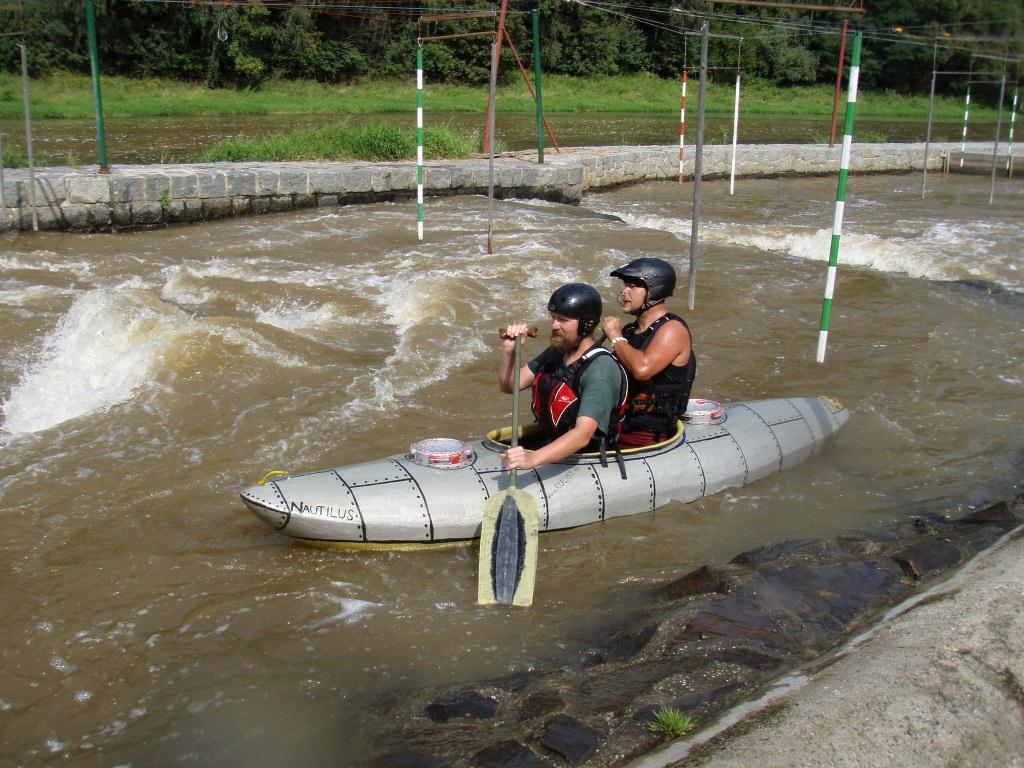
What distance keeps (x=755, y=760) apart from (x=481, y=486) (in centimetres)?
227

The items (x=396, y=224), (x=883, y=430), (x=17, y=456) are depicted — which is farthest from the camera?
(x=396, y=224)

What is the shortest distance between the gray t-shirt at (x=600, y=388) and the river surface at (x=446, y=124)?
9611 millimetres

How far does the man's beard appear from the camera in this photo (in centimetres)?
428

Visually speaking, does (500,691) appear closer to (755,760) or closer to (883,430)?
(755,760)

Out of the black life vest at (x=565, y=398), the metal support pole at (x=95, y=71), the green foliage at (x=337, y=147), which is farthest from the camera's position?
the green foliage at (x=337, y=147)

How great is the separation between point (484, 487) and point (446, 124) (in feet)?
61.5

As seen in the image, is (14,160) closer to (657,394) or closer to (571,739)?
(657,394)

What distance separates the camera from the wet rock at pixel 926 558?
3.77m

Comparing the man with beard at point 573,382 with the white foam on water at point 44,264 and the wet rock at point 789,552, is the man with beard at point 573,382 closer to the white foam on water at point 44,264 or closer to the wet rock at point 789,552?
the wet rock at point 789,552

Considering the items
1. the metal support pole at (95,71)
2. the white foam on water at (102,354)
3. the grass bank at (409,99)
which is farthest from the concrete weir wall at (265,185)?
the grass bank at (409,99)

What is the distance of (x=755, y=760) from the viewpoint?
89.0 inches

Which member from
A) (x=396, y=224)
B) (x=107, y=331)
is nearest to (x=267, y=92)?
(x=396, y=224)

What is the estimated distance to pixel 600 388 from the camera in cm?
421

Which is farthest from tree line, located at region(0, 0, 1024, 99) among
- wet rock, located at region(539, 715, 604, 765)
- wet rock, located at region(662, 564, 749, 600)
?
wet rock, located at region(539, 715, 604, 765)
